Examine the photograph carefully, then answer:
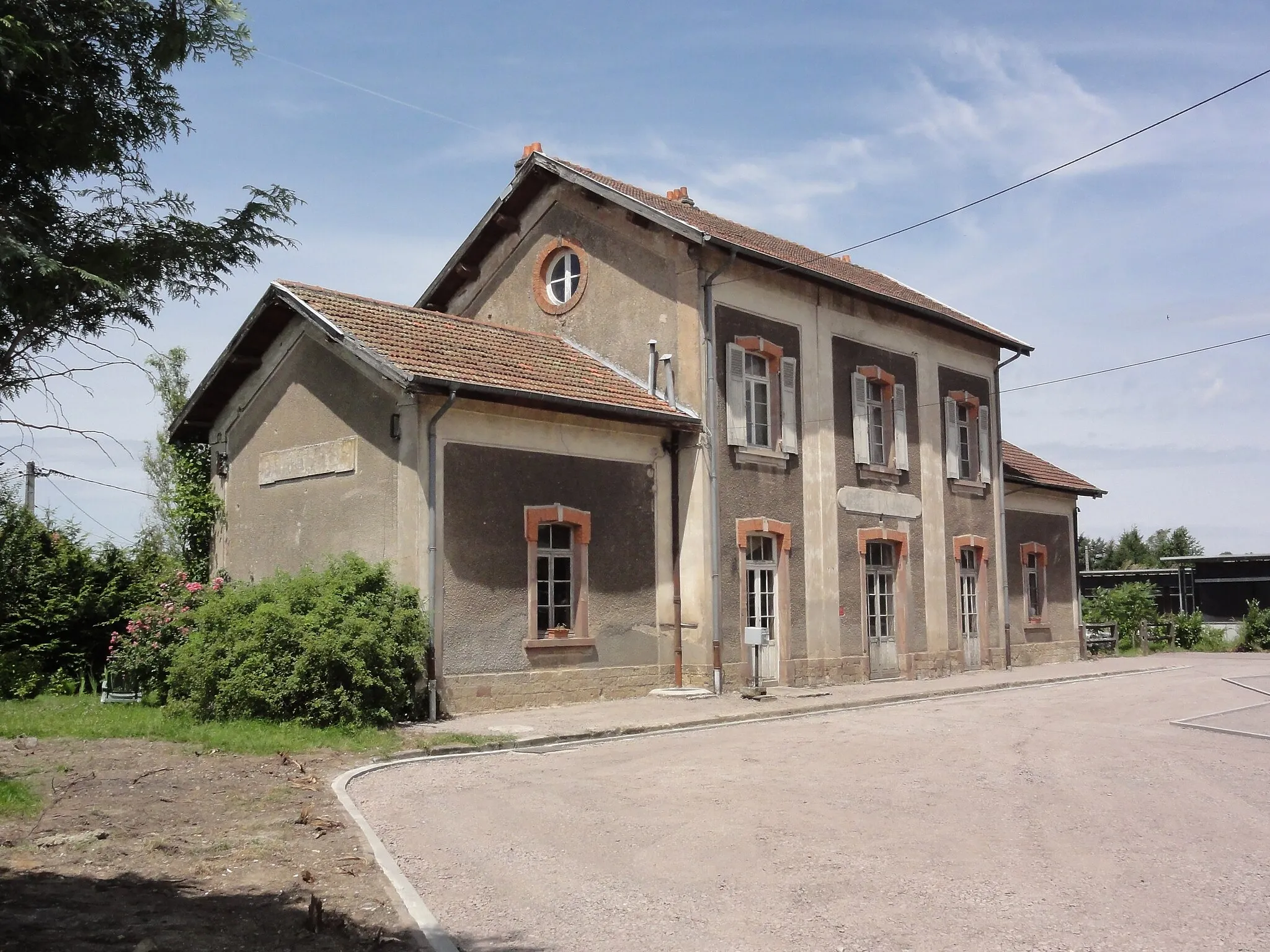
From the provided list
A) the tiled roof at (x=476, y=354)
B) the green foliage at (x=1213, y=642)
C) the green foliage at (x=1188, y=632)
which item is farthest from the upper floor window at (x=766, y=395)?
the green foliage at (x=1213, y=642)

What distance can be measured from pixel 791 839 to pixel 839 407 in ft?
43.1

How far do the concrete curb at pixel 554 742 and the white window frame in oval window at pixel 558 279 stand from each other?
7.60m

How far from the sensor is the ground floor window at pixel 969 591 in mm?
22250

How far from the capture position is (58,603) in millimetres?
16562

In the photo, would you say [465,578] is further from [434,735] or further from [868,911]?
[868,911]

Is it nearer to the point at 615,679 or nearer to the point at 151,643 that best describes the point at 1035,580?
the point at 615,679

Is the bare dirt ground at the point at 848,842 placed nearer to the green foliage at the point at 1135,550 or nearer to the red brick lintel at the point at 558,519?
the red brick lintel at the point at 558,519

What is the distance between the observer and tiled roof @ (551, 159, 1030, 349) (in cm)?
1822

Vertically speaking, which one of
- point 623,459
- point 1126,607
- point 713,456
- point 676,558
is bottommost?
point 1126,607

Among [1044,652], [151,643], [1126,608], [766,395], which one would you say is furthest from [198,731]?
[1126,608]

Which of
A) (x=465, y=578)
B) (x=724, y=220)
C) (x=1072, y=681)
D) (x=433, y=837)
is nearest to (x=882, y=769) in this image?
(x=433, y=837)

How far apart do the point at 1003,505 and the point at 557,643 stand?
1260cm

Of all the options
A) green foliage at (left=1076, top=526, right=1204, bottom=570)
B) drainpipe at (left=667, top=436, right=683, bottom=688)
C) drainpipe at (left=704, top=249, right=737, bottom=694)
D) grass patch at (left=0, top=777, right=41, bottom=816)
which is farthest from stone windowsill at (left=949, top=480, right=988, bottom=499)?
green foliage at (left=1076, top=526, right=1204, bottom=570)

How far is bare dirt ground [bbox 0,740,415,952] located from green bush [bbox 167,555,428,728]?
5.88 ft
